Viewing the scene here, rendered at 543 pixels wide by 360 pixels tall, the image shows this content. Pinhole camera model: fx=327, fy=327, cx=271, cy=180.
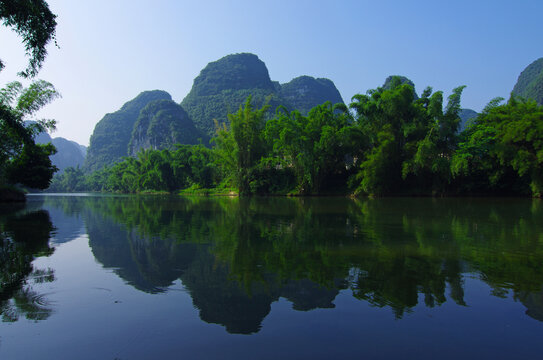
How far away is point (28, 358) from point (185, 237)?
16.3 ft

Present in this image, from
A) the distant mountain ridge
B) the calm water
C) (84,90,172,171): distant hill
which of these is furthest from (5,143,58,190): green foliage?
(84,90,172,171): distant hill

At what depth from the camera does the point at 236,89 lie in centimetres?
12606

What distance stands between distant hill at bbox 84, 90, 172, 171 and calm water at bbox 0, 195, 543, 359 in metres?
147

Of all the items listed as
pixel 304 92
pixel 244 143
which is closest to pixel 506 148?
pixel 244 143

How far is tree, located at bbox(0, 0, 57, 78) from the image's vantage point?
8156 millimetres

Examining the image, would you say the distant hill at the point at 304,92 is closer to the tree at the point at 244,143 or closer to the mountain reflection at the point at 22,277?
the tree at the point at 244,143

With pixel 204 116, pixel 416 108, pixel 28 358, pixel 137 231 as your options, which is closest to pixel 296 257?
pixel 28 358

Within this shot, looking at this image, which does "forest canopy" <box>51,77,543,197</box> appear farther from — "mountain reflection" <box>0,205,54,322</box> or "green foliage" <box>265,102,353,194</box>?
"mountain reflection" <box>0,205,54,322</box>

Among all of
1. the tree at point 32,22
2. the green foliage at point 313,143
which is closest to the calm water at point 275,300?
the tree at point 32,22

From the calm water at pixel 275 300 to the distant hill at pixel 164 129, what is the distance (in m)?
94.2

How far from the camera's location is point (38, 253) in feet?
18.5

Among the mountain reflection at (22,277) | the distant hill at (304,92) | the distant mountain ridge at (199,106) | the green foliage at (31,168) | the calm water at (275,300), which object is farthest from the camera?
the distant hill at (304,92)

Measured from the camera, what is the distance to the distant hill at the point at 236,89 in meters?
113

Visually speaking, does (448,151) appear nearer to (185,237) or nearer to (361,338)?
(185,237)
